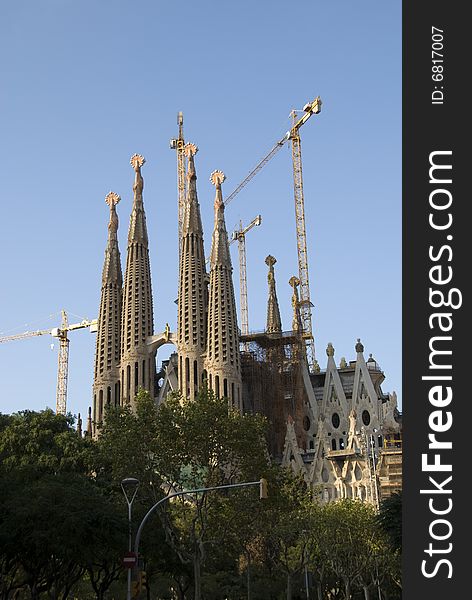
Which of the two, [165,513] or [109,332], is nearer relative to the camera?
[165,513]

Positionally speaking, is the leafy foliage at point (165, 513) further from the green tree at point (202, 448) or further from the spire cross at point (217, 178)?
the spire cross at point (217, 178)

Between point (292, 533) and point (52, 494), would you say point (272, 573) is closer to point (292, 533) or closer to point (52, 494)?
point (292, 533)

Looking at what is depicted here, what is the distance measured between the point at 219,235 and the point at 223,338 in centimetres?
1105

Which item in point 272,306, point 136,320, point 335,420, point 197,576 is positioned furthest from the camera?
point 272,306

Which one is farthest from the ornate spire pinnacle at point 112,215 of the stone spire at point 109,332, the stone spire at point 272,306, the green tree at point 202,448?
the green tree at point 202,448

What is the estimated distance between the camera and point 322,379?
11281cm

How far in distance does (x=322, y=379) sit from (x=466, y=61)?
9485 cm

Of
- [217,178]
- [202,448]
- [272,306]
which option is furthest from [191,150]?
[202,448]

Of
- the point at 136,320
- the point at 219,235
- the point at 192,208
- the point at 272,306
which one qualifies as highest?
the point at 192,208

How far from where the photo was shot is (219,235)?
318 ft

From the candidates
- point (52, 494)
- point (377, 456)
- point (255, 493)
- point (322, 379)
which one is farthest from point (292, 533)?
point (322, 379)

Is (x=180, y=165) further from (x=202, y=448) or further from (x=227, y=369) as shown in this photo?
(x=202, y=448)

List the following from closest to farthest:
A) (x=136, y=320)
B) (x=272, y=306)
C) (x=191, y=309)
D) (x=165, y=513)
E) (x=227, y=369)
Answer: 1. (x=165, y=513)
2. (x=227, y=369)
3. (x=191, y=309)
4. (x=136, y=320)
5. (x=272, y=306)

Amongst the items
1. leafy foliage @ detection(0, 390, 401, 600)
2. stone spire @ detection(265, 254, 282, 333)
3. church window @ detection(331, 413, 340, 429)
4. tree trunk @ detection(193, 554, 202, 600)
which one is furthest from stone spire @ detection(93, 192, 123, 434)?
tree trunk @ detection(193, 554, 202, 600)
